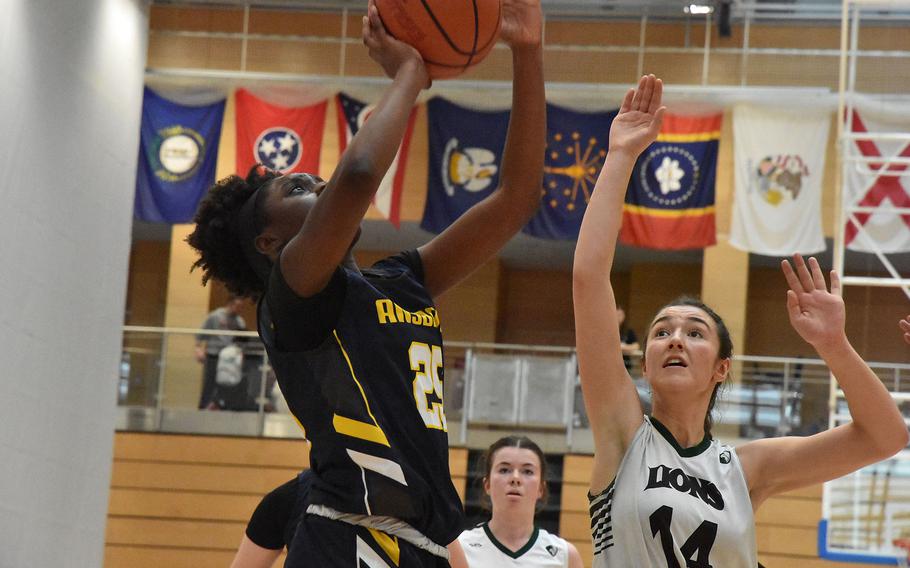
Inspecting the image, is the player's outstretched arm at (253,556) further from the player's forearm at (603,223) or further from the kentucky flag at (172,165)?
the kentucky flag at (172,165)

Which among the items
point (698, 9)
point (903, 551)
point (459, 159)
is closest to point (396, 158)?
point (459, 159)

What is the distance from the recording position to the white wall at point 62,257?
30.0ft

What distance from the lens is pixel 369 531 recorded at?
259 centimetres

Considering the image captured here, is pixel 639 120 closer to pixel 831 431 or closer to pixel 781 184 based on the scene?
pixel 831 431

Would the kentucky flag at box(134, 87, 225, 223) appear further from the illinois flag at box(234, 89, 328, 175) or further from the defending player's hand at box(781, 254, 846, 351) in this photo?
the defending player's hand at box(781, 254, 846, 351)

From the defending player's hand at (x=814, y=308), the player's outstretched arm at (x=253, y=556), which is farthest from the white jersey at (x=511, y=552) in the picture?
the defending player's hand at (x=814, y=308)

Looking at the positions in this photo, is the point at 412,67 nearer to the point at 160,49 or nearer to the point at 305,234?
the point at 305,234

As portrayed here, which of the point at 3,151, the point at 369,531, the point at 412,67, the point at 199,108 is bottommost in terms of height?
the point at 369,531

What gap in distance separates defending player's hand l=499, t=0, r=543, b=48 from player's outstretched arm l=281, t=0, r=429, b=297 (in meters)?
0.59

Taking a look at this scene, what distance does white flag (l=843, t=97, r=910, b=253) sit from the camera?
13898 millimetres

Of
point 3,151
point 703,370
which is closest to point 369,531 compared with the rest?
point 703,370

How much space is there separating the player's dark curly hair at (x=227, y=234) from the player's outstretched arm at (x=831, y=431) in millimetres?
1321

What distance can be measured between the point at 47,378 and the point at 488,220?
7444 mm

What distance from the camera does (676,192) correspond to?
49.6 ft
